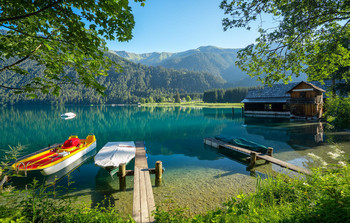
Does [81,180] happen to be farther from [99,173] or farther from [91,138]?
[91,138]

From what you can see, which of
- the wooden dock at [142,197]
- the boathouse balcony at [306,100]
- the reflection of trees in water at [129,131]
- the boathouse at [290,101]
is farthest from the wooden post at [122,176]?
the boathouse balcony at [306,100]

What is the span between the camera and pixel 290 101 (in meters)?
40.6

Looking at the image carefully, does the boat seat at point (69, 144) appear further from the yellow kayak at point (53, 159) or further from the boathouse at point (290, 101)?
the boathouse at point (290, 101)

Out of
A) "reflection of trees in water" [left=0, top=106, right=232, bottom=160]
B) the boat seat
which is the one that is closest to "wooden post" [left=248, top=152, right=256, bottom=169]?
"reflection of trees in water" [left=0, top=106, right=232, bottom=160]

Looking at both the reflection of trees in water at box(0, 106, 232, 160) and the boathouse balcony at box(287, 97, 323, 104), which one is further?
the boathouse balcony at box(287, 97, 323, 104)

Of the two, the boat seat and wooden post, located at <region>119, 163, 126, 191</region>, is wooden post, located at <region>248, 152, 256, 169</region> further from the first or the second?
A: the boat seat

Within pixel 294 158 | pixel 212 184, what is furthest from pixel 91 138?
pixel 294 158

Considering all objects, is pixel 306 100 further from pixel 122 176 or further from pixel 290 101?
pixel 122 176

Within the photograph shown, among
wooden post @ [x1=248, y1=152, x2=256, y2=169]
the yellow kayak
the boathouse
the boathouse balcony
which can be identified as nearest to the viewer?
the yellow kayak

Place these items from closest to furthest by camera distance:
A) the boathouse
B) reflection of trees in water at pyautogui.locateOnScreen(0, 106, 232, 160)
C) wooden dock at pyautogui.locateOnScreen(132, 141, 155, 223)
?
wooden dock at pyautogui.locateOnScreen(132, 141, 155, 223) → reflection of trees in water at pyautogui.locateOnScreen(0, 106, 232, 160) → the boathouse

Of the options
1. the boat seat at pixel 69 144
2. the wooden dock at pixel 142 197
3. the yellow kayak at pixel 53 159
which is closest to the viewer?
the wooden dock at pixel 142 197

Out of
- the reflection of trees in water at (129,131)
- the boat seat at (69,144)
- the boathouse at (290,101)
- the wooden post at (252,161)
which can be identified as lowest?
A: the reflection of trees in water at (129,131)

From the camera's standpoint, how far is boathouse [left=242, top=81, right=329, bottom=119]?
3641 centimetres

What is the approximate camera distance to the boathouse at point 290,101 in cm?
3641
